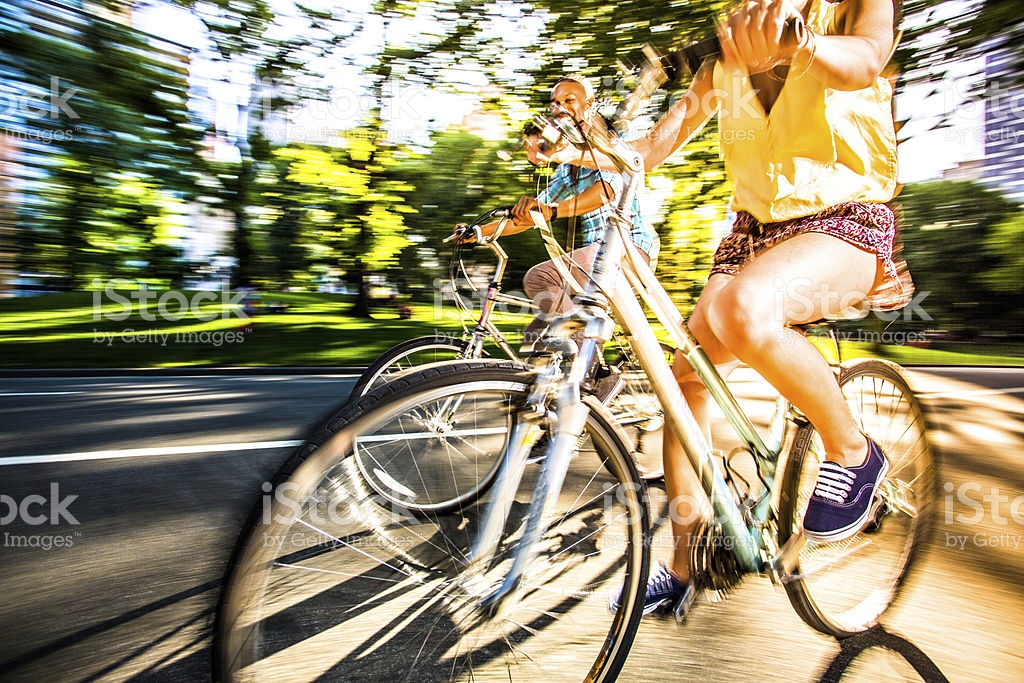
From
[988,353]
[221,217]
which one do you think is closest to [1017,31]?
[988,353]

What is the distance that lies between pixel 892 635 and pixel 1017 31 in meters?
10.9

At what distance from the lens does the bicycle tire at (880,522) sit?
Result: 2.15m

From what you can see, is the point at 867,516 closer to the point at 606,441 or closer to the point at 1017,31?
the point at 606,441

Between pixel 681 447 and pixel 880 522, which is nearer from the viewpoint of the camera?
pixel 681 447

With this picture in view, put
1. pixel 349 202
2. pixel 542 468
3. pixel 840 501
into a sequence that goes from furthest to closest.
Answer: pixel 349 202, pixel 840 501, pixel 542 468

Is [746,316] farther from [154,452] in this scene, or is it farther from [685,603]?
[154,452]

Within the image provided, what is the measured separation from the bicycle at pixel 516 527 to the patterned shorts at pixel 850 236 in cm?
38

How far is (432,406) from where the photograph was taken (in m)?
1.49

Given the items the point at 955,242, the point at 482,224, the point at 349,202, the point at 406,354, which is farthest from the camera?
the point at 955,242

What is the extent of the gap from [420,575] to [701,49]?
4.99 ft

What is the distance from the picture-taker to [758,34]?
141cm

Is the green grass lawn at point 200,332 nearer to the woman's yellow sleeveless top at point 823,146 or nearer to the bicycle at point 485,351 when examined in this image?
the bicycle at point 485,351

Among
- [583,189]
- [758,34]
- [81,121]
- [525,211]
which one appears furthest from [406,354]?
[81,121]

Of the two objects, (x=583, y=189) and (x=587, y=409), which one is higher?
(x=583, y=189)
